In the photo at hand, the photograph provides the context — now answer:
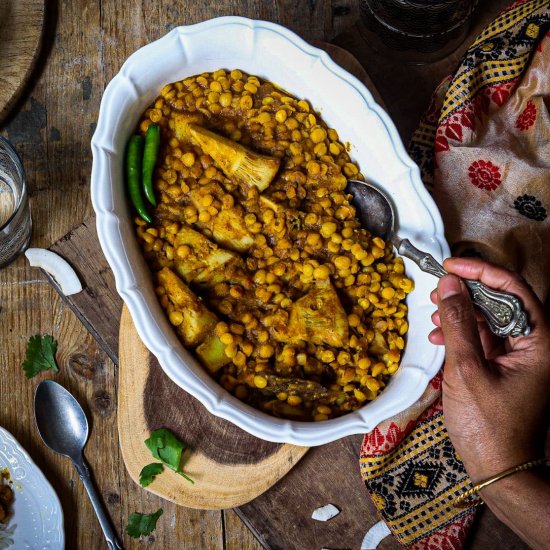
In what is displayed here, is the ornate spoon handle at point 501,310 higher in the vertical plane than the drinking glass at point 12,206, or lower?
higher

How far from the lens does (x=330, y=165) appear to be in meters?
3.46

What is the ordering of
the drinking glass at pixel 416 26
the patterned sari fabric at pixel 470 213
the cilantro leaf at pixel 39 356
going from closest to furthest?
1. the patterned sari fabric at pixel 470 213
2. the drinking glass at pixel 416 26
3. the cilantro leaf at pixel 39 356

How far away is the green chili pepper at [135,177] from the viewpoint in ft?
10.8

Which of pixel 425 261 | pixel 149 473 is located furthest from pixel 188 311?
pixel 425 261

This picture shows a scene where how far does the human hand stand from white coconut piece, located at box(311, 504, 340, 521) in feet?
3.32

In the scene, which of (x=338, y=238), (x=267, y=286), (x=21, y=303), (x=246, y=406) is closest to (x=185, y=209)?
(x=267, y=286)

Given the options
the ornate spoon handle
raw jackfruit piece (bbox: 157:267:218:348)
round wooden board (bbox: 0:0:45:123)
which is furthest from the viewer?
Result: round wooden board (bbox: 0:0:45:123)

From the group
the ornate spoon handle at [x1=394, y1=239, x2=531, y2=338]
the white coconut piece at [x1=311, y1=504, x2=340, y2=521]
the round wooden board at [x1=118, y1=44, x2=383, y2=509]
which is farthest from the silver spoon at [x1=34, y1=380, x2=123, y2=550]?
the ornate spoon handle at [x1=394, y1=239, x2=531, y2=338]

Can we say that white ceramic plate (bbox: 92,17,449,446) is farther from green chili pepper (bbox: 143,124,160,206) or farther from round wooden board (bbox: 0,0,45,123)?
round wooden board (bbox: 0,0,45,123)

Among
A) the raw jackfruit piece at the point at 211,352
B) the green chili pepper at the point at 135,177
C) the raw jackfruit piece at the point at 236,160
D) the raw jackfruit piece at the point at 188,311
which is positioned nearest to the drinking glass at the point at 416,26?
the raw jackfruit piece at the point at 236,160

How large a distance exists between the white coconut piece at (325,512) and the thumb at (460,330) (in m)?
1.39

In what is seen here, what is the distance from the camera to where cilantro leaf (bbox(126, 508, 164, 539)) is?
147 inches

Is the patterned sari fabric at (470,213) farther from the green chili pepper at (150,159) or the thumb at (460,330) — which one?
the green chili pepper at (150,159)

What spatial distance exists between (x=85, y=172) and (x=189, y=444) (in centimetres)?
187
